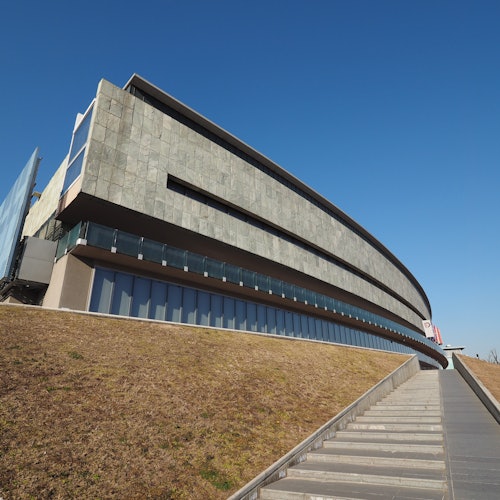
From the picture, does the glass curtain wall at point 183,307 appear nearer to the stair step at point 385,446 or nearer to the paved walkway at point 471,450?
the stair step at point 385,446

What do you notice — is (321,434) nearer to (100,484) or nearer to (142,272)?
(100,484)

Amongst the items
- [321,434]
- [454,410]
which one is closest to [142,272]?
[321,434]

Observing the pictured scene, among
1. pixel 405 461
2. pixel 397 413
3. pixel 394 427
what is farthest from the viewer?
pixel 397 413

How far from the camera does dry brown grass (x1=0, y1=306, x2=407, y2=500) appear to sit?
6.46m

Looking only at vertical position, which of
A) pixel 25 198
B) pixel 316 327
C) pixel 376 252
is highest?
pixel 376 252

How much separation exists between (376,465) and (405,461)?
2.05 ft

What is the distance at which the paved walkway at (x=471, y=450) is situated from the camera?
620cm

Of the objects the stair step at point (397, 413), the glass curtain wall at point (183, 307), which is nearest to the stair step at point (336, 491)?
the stair step at point (397, 413)

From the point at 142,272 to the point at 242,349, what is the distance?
9.69m

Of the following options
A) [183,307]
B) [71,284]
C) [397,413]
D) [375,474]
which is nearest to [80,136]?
[71,284]

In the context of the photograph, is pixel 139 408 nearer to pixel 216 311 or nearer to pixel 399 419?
pixel 399 419

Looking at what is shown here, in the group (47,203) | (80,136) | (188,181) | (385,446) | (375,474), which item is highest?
(80,136)

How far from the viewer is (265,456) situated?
8281mm

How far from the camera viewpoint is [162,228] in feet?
80.2
